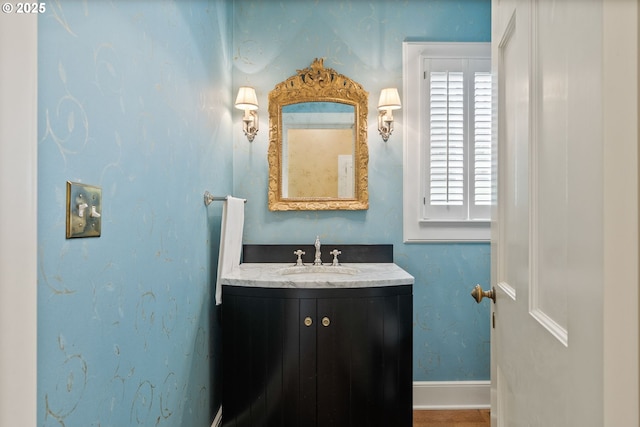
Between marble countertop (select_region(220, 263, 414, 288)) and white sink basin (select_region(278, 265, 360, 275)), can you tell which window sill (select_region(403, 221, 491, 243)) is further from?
white sink basin (select_region(278, 265, 360, 275))

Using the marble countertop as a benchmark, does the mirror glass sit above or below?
above

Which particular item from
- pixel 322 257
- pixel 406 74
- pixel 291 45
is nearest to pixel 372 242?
pixel 322 257

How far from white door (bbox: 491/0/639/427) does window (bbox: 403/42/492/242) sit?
4.52 ft

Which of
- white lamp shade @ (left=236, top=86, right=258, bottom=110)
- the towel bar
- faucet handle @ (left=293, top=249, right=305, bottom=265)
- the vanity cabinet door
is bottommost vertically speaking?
the vanity cabinet door

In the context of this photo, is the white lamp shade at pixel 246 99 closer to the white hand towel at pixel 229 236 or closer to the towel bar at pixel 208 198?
the white hand towel at pixel 229 236

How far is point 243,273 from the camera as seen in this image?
2.15m

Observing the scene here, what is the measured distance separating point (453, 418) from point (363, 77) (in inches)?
78.8

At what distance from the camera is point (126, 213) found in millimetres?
1132

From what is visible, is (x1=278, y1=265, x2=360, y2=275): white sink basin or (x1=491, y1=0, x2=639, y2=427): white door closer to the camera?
(x1=491, y1=0, x2=639, y2=427): white door

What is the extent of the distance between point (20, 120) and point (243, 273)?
156 cm

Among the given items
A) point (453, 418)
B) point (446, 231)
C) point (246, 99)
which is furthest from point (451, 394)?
point (246, 99)

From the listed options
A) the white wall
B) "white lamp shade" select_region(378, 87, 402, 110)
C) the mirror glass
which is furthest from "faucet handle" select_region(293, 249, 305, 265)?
the white wall

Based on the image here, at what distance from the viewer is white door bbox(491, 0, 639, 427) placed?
430 mm

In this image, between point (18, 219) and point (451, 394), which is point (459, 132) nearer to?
point (451, 394)
